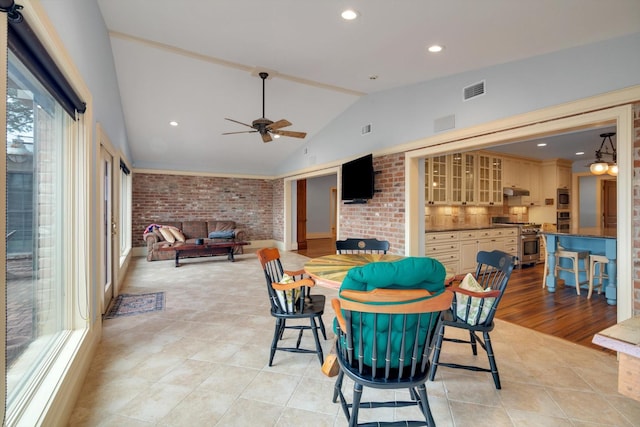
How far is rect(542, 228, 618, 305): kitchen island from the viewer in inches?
158

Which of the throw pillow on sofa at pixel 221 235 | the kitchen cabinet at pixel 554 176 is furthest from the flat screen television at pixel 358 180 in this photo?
the kitchen cabinet at pixel 554 176

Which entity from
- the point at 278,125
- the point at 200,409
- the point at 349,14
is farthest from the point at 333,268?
the point at 278,125

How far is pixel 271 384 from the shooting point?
2.19 metres

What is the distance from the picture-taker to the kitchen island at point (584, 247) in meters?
4.01

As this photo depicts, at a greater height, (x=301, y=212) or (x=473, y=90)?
(x=473, y=90)

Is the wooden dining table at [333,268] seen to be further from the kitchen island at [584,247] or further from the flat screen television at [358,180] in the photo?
the kitchen island at [584,247]

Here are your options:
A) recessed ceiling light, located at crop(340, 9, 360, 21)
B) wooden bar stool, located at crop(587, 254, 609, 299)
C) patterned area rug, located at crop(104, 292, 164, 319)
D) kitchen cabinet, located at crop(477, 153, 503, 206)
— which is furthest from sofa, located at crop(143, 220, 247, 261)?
wooden bar stool, located at crop(587, 254, 609, 299)

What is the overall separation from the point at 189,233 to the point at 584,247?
26.5 feet

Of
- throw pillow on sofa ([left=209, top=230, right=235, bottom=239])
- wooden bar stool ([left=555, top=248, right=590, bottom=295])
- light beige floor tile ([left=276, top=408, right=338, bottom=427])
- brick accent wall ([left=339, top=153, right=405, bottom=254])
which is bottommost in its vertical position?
light beige floor tile ([left=276, top=408, right=338, bottom=427])

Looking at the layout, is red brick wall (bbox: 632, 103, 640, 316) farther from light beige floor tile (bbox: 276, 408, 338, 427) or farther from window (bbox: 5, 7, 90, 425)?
window (bbox: 5, 7, 90, 425)

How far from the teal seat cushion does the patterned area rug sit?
3.17 meters

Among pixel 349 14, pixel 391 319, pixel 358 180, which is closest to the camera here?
pixel 391 319

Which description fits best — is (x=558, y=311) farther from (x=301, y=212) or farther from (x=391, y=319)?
(x=301, y=212)

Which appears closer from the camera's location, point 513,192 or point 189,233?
point 513,192
